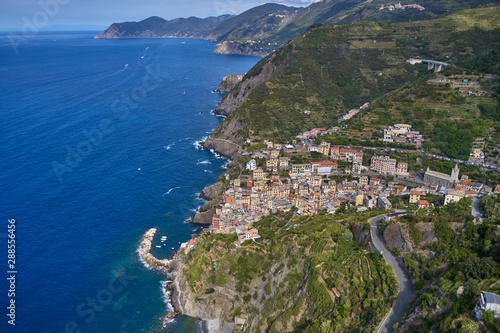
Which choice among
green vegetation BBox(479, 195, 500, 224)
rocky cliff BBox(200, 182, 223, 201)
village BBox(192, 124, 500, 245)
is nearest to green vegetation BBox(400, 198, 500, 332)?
green vegetation BBox(479, 195, 500, 224)

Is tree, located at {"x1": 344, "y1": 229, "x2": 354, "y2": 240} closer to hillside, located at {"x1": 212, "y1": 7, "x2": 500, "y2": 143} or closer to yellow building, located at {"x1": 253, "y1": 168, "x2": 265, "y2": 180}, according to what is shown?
yellow building, located at {"x1": 253, "y1": 168, "x2": 265, "y2": 180}

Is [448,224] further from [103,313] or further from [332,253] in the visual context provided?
[103,313]

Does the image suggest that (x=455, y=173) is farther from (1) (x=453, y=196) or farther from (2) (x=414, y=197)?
(2) (x=414, y=197)

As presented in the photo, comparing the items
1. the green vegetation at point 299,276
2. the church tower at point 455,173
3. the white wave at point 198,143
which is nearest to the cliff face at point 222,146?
the white wave at point 198,143

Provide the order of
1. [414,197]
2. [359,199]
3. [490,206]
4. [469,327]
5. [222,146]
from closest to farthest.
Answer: [469,327], [490,206], [414,197], [359,199], [222,146]

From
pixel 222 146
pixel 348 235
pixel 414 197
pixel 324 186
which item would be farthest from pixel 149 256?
pixel 222 146
